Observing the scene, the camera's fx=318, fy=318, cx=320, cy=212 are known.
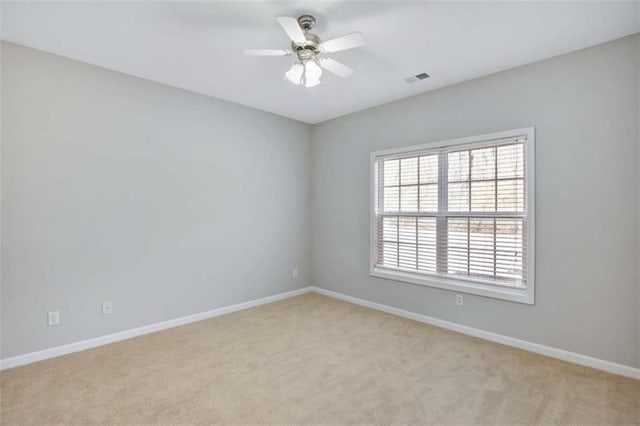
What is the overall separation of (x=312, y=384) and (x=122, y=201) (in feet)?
8.38

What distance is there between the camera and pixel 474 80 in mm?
3340

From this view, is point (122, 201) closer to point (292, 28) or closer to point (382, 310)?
point (292, 28)

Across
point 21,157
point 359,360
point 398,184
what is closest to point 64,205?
point 21,157

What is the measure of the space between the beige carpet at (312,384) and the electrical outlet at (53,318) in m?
0.32

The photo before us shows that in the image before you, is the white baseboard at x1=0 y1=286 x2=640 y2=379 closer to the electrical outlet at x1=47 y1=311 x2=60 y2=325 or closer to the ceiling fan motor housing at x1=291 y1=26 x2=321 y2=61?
the electrical outlet at x1=47 y1=311 x2=60 y2=325

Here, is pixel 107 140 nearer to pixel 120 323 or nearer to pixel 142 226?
pixel 142 226

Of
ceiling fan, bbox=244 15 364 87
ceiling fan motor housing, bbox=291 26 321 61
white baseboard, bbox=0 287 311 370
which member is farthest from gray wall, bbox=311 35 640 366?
white baseboard, bbox=0 287 311 370

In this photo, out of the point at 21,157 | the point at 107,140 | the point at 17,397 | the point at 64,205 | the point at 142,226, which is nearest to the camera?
the point at 17,397

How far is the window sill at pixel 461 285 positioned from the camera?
3023mm

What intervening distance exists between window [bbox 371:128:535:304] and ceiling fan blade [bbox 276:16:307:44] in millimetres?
2059

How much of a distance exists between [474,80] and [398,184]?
4.60ft

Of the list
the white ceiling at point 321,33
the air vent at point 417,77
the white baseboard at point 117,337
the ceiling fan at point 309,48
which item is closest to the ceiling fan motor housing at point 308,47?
the ceiling fan at point 309,48

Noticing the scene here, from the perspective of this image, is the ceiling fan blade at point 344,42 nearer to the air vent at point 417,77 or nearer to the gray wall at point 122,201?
the air vent at point 417,77

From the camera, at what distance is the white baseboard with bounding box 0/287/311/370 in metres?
2.69
